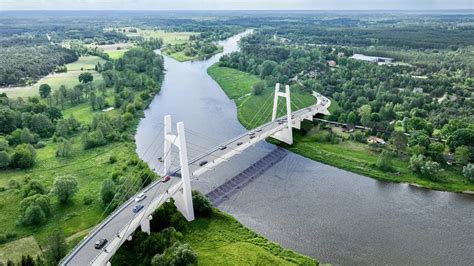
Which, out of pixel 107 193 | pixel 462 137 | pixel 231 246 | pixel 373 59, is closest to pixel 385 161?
pixel 462 137

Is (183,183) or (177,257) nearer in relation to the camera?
(177,257)

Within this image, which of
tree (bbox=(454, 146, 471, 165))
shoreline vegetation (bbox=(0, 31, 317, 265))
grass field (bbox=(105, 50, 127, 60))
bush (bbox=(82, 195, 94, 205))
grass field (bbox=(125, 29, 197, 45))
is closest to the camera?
shoreline vegetation (bbox=(0, 31, 317, 265))

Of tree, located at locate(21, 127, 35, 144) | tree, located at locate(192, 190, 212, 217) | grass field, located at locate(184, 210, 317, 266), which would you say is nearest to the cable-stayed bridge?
tree, located at locate(192, 190, 212, 217)

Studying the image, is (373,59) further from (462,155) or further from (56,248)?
(56,248)

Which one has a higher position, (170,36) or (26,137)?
(26,137)

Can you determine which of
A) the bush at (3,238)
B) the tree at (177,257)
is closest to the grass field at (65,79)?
the bush at (3,238)

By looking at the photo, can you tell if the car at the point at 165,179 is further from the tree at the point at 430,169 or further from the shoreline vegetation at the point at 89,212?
the tree at the point at 430,169

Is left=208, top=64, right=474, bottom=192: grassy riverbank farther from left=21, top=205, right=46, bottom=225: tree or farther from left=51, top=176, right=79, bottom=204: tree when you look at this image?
left=21, top=205, right=46, bottom=225: tree
